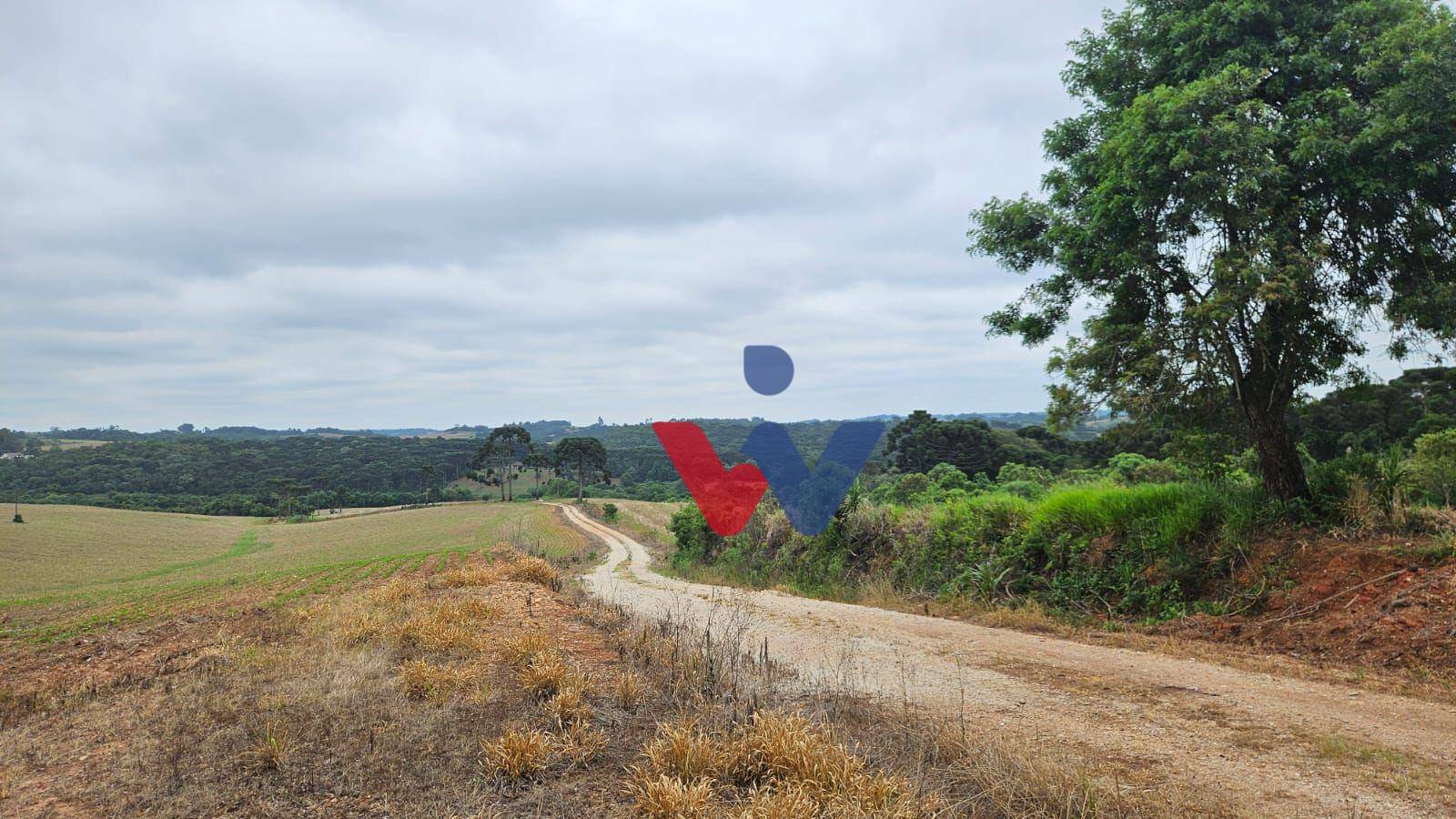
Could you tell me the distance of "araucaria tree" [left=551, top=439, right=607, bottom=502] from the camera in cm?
9981

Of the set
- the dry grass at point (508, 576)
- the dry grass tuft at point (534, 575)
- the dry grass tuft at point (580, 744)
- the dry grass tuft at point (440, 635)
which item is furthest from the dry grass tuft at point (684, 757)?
the dry grass tuft at point (534, 575)

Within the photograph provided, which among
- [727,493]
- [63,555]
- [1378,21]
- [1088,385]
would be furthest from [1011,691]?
[63,555]

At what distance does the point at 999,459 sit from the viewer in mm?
37312

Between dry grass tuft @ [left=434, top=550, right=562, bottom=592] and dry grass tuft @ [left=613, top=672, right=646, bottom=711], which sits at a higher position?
dry grass tuft @ [left=613, top=672, right=646, bottom=711]

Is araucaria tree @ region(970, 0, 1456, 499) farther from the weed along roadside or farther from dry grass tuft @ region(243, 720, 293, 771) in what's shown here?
dry grass tuft @ region(243, 720, 293, 771)

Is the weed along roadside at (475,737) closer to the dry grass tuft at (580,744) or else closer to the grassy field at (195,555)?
the dry grass tuft at (580,744)

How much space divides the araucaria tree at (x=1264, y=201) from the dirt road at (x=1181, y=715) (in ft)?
14.4

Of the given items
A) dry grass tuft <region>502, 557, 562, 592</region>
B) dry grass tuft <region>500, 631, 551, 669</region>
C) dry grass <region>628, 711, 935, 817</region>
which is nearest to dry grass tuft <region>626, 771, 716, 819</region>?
dry grass <region>628, 711, 935, 817</region>

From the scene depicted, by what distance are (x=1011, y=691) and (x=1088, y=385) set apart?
576 centimetres

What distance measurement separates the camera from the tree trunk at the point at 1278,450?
10.2 meters

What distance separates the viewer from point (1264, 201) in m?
9.30

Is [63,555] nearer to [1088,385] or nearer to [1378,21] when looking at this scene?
[1088,385]

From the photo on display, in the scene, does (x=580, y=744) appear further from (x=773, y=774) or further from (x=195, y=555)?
(x=195, y=555)

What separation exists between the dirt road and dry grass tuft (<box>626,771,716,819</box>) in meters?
2.44
